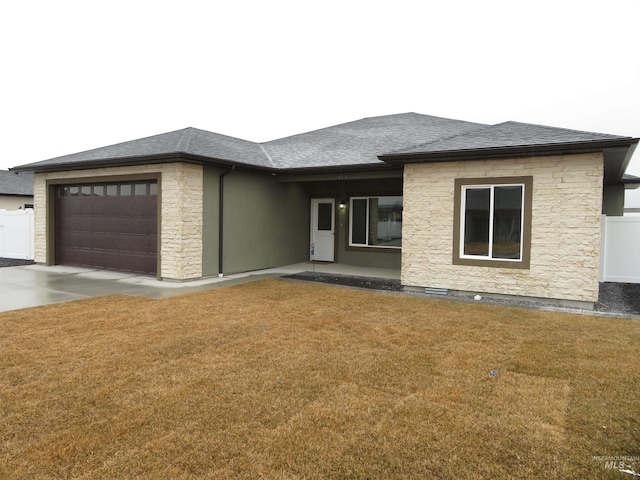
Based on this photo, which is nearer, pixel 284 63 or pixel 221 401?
pixel 221 401

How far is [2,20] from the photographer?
14.0m

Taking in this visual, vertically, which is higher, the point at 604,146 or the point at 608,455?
the point at 604,146

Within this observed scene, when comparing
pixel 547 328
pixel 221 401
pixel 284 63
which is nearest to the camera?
pixel 221 401

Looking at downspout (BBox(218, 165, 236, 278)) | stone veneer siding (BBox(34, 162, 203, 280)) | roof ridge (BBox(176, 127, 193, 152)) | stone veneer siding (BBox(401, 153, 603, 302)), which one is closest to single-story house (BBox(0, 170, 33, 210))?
roof ridge (BBox(176, 127, 193, 152))

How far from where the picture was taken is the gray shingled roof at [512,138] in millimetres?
7652

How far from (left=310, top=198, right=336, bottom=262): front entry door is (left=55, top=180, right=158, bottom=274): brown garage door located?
5753mm

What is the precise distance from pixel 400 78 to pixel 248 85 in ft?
31.5

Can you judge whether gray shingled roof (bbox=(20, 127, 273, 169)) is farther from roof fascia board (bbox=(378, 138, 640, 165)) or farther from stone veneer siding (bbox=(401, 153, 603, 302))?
stone veneer siding (bbox=(401, 153, 603, 302))

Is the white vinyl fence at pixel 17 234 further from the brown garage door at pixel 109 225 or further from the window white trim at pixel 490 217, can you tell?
the window white trim at pixel 490 217

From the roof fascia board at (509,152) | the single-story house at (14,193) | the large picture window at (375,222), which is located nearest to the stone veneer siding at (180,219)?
the roof fascia board at (509,152)

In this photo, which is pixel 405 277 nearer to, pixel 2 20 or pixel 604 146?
pixel 604 146

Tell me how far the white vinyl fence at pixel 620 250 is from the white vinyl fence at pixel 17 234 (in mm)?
18786

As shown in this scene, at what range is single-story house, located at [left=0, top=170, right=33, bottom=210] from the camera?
23.0m

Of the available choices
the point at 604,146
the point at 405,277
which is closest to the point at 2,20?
the point at 405,277
